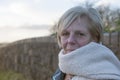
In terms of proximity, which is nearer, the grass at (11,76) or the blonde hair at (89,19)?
the blonde hair at (89,19)

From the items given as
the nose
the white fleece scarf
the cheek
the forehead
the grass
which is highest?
the forehead

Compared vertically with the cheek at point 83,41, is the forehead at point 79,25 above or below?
above

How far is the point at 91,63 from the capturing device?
210 centimetres

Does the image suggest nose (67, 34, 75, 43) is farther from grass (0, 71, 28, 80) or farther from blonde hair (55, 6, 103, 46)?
grass (0, 71, 28, 80)

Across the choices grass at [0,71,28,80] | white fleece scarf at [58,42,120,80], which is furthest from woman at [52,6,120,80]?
grass at [0,71,28,80]

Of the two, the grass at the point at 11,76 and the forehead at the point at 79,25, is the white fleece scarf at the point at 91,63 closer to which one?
the forehead at the point at 79,25

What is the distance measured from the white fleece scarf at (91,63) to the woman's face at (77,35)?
4 centimetres

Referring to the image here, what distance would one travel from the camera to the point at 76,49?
212 cm

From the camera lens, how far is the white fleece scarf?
2.08 m

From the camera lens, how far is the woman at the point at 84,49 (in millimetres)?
2090

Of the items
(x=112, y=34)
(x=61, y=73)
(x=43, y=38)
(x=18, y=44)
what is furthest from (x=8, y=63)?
(x=61, y=73)

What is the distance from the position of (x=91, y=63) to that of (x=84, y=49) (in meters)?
0.08

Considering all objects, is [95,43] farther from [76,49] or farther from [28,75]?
[28,75]

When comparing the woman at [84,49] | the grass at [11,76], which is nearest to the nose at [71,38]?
the woman at [84,49]
